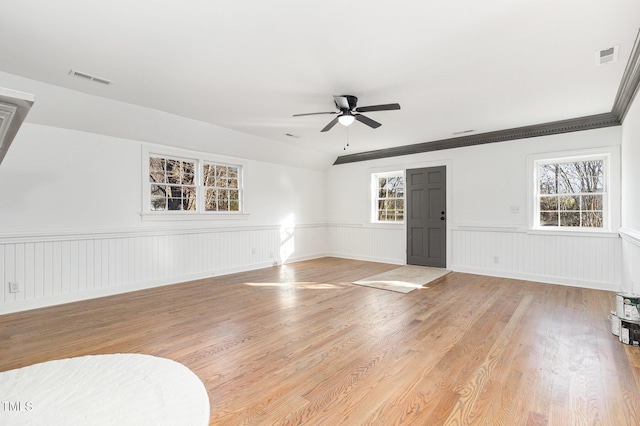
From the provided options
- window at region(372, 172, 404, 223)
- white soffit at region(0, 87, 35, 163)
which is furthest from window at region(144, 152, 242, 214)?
white soffit at region(0, 87, 35, 163)

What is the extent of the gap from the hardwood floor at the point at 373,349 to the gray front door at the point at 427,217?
5.87 ft

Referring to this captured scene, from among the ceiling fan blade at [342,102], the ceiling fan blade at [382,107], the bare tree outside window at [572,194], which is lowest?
the bare tree outside window at [572,194]

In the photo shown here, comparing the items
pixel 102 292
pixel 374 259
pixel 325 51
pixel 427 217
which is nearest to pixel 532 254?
pixel 427 217

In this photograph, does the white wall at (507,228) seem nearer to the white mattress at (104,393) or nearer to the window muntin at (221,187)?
Answer: the window muntin at (221,187)

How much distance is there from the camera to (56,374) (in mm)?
2219

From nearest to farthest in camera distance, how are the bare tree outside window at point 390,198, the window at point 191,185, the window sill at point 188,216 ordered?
the window sill at point 188,216 < the window at point 191,185 < the bare tree outside window at point 390,198

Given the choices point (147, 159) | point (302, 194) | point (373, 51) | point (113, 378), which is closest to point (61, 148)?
point (147, 159)

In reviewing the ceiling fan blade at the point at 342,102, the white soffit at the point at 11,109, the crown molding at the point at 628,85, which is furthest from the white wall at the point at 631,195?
the white soffit at the point at 11,109

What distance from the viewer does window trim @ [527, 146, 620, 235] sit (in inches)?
177

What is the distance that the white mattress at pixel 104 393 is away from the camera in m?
1.73

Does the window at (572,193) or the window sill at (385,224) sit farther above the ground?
the window at (572,193)

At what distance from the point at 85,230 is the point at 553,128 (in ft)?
23.7

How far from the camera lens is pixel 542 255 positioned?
5.08 meters

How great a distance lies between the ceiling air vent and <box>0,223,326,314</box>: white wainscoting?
5603 mm
